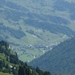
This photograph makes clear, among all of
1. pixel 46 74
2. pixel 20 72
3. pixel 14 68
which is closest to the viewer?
pixel 20 72

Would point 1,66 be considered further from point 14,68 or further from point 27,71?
point 27,71

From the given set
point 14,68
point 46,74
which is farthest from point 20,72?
point 14,68

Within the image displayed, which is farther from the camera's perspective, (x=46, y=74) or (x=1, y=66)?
(x=1, y=66)

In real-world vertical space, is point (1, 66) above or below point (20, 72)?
above

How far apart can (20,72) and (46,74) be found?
15.4 m

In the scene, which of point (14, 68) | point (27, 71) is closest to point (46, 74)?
point (27, 71)

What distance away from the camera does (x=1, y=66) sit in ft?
642

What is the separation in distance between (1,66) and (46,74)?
191 ft

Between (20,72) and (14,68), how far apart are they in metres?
61.0

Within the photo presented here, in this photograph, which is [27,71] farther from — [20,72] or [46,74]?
[46,74]

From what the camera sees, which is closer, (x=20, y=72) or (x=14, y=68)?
(x=20, y=72)

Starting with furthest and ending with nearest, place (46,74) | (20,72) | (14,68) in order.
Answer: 1. (14,68)
2. (46,74)
3. (20,72)

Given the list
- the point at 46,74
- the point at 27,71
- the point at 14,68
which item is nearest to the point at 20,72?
the point at 27,71

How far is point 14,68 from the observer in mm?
189625
